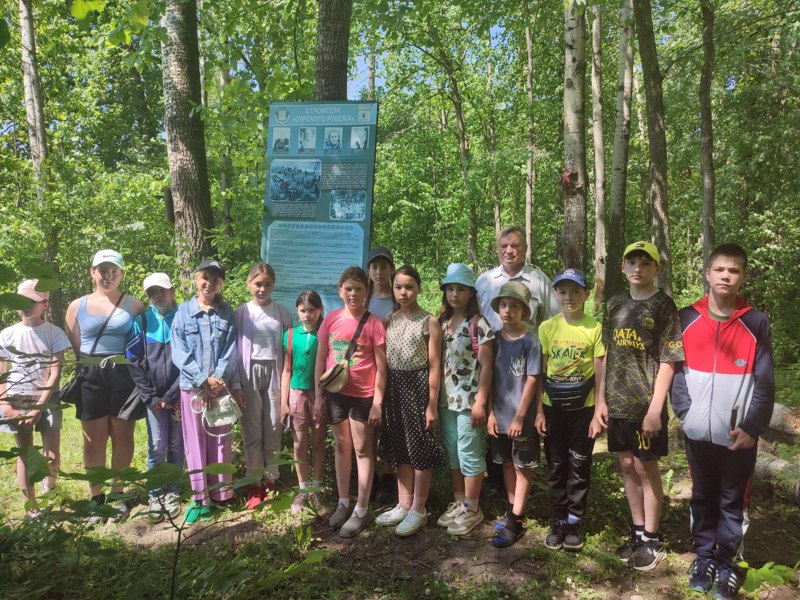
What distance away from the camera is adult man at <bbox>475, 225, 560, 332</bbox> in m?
4.00

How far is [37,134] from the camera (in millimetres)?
10836

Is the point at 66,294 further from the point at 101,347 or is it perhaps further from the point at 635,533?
the point at 635,533

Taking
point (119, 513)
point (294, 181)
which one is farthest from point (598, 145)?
point (119, 513)

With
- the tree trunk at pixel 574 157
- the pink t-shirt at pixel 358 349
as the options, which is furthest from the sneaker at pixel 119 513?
the tree trunk at pixel 574 157

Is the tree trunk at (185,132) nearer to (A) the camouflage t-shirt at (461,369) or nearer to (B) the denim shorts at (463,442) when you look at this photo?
(A) the camouflage t-shirt at (461,369)

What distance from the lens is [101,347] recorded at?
428cm

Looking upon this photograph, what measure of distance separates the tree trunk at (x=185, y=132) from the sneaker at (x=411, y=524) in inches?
131

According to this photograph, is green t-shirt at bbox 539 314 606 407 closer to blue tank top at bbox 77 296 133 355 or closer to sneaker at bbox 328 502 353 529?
sneaker at bbox 328 502 353 529

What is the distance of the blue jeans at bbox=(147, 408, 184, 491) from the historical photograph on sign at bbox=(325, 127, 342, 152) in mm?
2621

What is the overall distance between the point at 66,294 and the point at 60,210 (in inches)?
171

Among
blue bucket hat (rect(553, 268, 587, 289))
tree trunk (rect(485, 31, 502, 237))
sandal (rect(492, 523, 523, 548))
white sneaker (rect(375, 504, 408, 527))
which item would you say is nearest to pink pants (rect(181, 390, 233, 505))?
white sneaker (rect(375, 504, 408, 527))

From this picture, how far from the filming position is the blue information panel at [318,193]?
4664 mm

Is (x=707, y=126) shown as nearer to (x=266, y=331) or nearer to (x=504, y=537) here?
(x=504, y=537)

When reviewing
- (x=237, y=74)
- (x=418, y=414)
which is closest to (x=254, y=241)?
(x=237, y=74)
